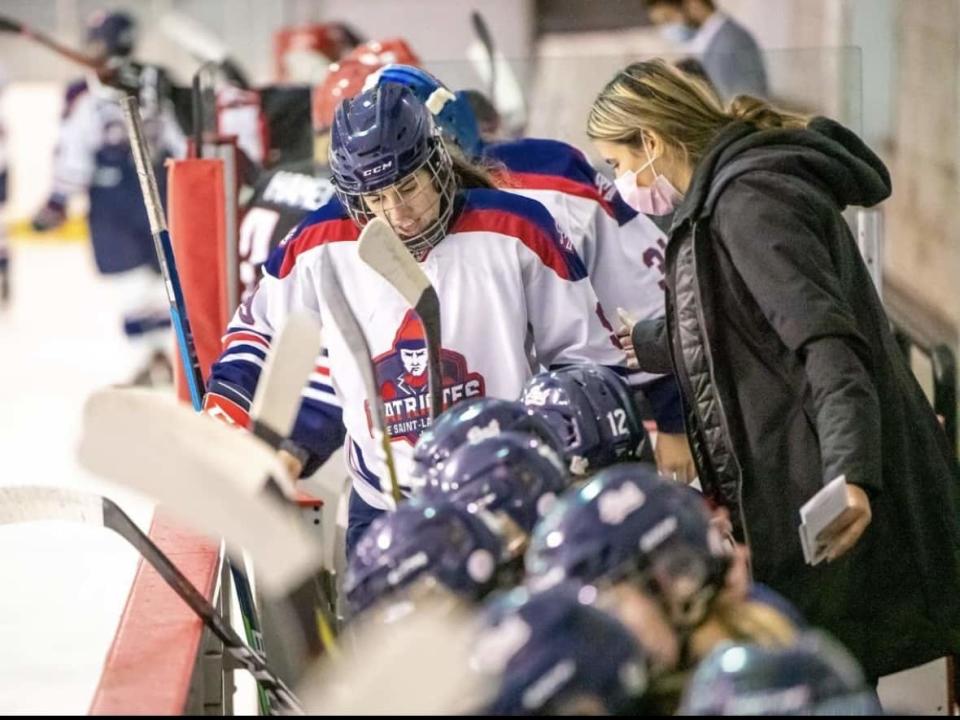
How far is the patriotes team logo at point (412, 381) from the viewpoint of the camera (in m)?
2.95

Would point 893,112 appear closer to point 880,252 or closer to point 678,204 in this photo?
point 880,252

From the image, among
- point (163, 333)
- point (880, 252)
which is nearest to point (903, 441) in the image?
point (880, 252)

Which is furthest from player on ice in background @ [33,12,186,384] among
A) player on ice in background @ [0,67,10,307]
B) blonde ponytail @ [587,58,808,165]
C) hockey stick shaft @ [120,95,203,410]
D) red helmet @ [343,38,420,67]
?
blonde ponytail @ [587,58,808,165]

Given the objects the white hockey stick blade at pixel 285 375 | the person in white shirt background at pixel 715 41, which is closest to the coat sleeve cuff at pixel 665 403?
the white hockey stick blade at pixel 285 375

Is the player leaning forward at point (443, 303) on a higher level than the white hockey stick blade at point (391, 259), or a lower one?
lower

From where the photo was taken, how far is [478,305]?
9.77 ft

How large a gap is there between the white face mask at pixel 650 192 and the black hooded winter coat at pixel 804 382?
0.37 feet

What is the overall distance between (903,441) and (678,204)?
1.64ft

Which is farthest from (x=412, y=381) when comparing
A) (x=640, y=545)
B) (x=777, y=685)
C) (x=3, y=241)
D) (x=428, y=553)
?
(x=3, y=241)

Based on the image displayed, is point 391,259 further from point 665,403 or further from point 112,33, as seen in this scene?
point 112,33

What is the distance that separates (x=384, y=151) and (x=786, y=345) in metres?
0.68

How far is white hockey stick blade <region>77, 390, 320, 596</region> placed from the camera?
1.87 meters

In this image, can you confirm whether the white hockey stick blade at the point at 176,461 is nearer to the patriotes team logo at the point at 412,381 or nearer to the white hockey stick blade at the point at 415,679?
the white hockey stick blade at the point at 415,679

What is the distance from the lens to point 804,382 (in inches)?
102
